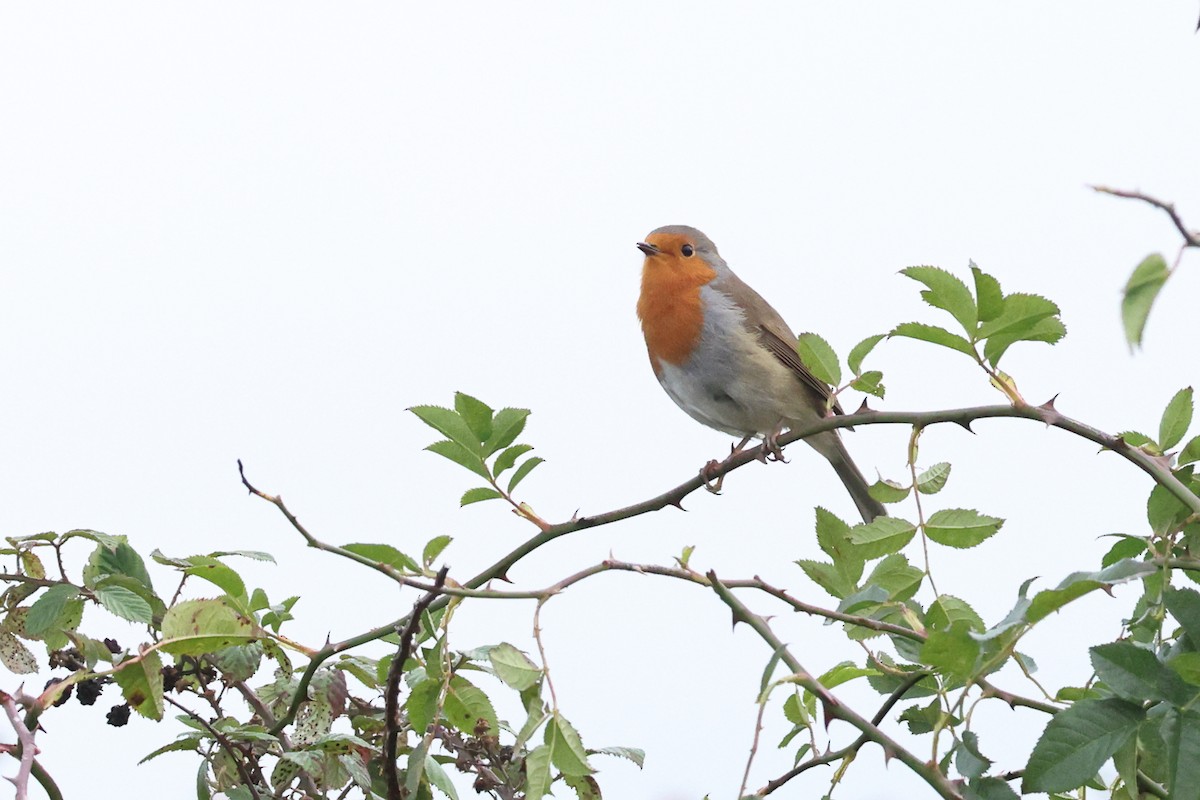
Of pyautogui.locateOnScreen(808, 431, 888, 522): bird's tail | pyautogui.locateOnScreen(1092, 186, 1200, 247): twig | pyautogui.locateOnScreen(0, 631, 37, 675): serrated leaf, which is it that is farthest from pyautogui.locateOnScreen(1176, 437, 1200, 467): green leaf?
pyautogui.locateOnScreen(808, 431, 888, 522): bird's tail

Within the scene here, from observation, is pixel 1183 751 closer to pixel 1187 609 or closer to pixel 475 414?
pixel 1187 609

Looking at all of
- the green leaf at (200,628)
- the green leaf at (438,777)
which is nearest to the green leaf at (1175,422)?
the green leaf at (438,777)

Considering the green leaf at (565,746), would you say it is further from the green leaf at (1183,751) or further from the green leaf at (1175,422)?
the green leaf at (1175,422)

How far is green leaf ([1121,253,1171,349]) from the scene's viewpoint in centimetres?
108

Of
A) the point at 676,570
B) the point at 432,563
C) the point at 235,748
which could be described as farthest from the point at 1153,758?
the point at 235,748

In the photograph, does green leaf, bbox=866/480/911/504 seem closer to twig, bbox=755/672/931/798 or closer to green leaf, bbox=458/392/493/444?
twig, bbox=755/672/931/798

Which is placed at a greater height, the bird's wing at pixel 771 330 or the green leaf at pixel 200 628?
the bird's wing at pixel 771 330

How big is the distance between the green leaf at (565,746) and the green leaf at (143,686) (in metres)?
0.55

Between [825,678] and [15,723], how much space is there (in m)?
1.05

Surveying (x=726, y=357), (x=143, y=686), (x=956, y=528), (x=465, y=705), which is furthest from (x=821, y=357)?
(x=726, y=357)

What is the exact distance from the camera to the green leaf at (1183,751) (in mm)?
1451

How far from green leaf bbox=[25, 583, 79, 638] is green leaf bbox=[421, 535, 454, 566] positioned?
543 mm

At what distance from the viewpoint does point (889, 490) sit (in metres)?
2.06

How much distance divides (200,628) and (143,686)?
0.11 metres
